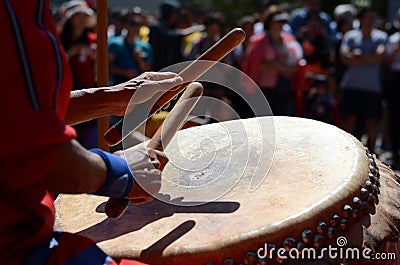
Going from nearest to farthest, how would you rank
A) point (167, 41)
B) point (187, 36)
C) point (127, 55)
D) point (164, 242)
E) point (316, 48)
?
point (164, 242) → point (127, 55) → point (316, 48) → point (167, 41) → point (187, 36)

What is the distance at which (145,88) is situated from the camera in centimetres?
177

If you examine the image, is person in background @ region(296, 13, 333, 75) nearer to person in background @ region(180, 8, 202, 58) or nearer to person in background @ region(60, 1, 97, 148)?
person in background @ region(180, 8, 202, 58)

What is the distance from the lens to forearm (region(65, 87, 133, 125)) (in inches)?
70.9

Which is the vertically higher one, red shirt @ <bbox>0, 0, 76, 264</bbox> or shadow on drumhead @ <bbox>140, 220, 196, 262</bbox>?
red shirt @ <bbox>0, 0, 76, 264</bbox>

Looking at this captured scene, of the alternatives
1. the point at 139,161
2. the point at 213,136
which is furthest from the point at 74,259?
the point at 213,136

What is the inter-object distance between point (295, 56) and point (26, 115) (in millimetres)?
4824

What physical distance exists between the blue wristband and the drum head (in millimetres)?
206

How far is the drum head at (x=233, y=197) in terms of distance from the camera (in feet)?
4.89

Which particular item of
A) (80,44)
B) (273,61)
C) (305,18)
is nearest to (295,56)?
(273,61)

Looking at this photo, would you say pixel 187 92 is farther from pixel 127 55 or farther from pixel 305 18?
pixel 305 18

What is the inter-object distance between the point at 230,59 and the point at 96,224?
4.31 metres

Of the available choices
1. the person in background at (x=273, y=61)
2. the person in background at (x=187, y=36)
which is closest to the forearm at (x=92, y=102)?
the person in background at (x=273, y=61)

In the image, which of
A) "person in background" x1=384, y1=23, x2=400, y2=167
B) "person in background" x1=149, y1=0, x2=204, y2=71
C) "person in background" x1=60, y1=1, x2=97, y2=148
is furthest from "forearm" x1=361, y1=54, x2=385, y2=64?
"person in background" x1=60, y1=1, x2=97, y2=148

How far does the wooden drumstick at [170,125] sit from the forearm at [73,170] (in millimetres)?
176
